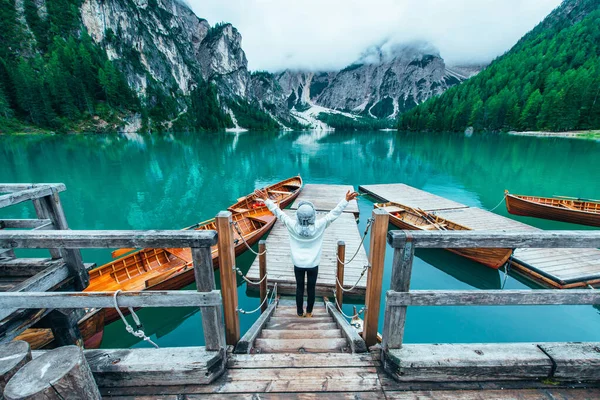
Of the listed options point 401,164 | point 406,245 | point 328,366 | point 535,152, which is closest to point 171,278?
point 328,366

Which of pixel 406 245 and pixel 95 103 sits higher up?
pixel 95 103

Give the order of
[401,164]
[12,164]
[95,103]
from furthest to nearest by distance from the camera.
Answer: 1. [95,103]
2. [401,164]
3. [12,164]

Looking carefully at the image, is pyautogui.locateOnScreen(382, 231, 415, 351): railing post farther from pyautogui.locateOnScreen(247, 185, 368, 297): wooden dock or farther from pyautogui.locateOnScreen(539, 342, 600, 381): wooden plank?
pyautogui.locateOnScreen(247, 185, 368, 297): wooden dock

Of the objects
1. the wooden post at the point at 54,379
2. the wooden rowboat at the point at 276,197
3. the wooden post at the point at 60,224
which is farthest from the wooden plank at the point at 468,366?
the wooden rowboat at the point at 276,197

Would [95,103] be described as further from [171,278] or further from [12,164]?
[171,278]

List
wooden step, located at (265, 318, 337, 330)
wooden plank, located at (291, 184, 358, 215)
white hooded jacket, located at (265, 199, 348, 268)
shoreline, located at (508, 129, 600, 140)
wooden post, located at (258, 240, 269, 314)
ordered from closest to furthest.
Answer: white hooded jacket, located at (265, 199, 348, 268) < wooden step, located at (265, 318, 337, 330) < wooden post, located at (258, 240, 269, 314) < wooden plank, located at (291, 184, 358, 215) < shoreline, located at (508, 129, 600, 140)

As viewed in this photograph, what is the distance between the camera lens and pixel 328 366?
300 cm

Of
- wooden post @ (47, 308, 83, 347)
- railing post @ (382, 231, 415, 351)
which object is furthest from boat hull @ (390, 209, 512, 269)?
wooden post @ (47, 308, 83, 347)

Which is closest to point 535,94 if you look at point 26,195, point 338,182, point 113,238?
point 338,182

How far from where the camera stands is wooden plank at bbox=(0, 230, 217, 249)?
8.14 ft

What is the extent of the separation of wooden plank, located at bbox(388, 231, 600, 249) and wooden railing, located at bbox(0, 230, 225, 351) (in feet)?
6.41

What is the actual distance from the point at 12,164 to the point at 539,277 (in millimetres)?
51811

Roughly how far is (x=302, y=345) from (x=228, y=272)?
1.82m

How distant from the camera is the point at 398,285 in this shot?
269cm
